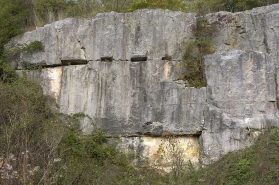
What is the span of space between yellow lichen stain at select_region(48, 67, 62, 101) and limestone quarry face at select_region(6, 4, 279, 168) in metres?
0.03

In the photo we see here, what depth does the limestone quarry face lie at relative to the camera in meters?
8.67

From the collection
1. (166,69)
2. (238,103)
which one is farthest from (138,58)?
(238,103)

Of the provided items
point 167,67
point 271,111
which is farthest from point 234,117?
point 167,67

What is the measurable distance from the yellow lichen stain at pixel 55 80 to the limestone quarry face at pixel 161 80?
3cm

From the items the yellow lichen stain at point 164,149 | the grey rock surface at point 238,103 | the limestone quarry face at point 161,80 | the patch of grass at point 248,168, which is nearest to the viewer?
the patch of grass at point 248,168

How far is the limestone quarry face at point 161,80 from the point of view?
8.67 m

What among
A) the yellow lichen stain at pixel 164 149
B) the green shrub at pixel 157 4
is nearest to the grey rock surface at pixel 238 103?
the yellow lichen stain at pixel 164 149

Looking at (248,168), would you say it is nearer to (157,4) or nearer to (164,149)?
(164,149)

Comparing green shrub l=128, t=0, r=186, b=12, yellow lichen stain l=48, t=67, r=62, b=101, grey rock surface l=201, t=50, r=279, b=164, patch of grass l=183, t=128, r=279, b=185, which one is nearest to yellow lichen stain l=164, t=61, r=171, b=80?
grey rock surface l=201, t=50, r=279, b=164

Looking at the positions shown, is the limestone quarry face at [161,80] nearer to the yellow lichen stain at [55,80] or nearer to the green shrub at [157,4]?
the yellow lichen stain at [55,80]

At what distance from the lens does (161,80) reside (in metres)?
9.22

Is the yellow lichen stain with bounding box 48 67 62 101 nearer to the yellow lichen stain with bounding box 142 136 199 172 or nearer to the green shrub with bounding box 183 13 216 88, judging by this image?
the yellow lichen stain with bounding box 142 136 199 172

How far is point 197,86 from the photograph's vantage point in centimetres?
915

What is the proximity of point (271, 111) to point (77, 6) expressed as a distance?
30.2 feet
